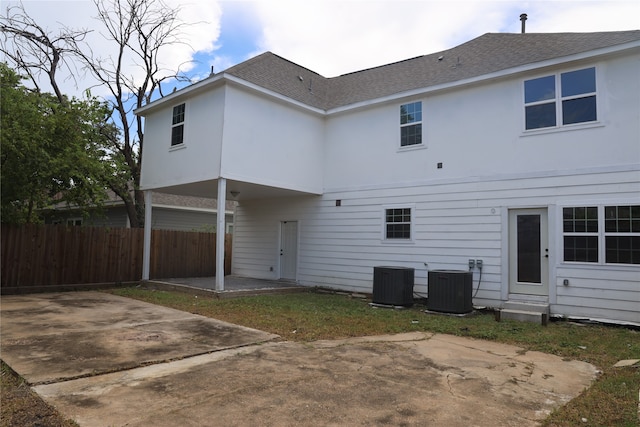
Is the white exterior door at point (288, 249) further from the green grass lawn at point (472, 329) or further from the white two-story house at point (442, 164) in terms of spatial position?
the green grass lawn at point (472, 329)

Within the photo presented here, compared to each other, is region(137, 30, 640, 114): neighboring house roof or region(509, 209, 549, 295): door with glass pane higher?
region(137, 30, 640, 114): neighboring house roof

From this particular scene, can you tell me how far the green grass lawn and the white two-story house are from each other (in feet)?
4.56

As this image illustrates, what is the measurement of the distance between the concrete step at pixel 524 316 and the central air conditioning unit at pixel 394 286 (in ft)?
6.93

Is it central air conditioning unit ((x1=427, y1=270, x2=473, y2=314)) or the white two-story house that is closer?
the white two-story house

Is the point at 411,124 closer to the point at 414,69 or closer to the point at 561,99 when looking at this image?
the point at 414,69

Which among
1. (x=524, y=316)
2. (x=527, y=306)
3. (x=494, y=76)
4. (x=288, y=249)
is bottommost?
(x=524, y=316)

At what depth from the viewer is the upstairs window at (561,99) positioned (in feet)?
27.5

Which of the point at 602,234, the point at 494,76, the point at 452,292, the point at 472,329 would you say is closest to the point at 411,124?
the point at 494,76

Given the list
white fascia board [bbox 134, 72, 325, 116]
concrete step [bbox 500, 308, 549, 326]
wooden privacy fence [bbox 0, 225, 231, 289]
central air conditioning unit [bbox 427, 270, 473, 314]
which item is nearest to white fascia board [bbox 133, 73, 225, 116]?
white fascia board [bbox 134, 72, 325, 116]

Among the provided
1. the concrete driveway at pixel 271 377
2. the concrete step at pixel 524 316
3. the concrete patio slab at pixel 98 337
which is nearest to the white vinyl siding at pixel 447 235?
the concrete step at pixel 524 316

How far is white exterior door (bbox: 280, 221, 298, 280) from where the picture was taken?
44.3ft

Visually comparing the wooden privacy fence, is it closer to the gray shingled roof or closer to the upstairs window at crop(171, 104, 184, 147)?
the upstairs window at crop(171, 104, 184, 147)

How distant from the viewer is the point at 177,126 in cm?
1191

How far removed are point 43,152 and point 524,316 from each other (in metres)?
11.2
